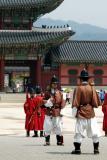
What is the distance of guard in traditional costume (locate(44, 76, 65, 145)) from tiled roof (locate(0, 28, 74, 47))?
38.3 meters

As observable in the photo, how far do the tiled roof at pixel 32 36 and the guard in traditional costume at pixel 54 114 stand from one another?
126ft

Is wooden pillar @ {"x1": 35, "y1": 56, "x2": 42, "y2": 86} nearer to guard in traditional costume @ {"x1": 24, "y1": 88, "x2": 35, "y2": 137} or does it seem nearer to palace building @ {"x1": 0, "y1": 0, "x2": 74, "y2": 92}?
palace building @ {"x1": 0, "y1": 0, "x2": 74, "y2": 92}

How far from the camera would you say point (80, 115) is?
1287cm

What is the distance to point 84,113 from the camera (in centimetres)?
1285

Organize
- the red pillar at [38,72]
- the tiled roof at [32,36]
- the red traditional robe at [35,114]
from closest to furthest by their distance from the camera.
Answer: the red traditional robe at [35,114], the tiled roof at [32,36], the red pillar at [38,72]

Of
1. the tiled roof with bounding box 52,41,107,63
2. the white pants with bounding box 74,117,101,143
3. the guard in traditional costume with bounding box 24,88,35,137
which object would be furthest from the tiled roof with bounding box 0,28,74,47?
the white pants with bounding box 74,117,101,143

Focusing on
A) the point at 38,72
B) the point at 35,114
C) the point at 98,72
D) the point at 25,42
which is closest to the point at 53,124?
the point at 35,114

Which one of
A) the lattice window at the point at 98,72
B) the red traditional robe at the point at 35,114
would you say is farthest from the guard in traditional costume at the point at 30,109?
the lattice window at the point at 98,72

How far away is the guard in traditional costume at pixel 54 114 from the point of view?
1489 centimetres

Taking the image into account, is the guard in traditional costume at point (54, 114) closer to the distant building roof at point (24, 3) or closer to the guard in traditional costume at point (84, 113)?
the guard in traditional costume at point (84, 113)

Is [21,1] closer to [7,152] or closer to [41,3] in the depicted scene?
[41,3]

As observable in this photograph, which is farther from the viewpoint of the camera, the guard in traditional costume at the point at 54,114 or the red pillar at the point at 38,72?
the red pillar at the point at 38,72

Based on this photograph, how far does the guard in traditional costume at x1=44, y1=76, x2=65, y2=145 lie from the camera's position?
14.9 metres

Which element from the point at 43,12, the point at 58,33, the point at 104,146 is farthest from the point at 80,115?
the point at 43,12
